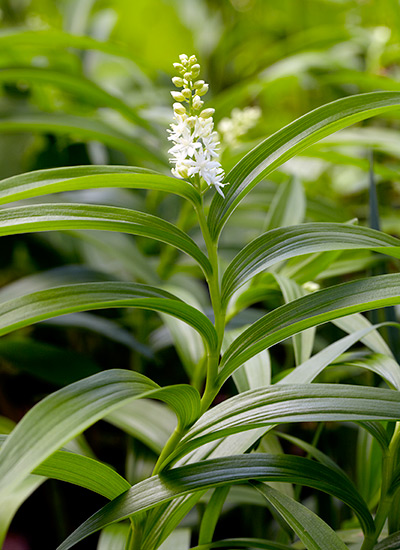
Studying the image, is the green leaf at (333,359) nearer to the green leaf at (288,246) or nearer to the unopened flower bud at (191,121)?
the green leaf at (288,246)

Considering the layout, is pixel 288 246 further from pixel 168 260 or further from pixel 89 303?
pixel 168 260

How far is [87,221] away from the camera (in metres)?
0.30

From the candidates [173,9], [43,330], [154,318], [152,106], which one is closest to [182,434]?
[154,318]

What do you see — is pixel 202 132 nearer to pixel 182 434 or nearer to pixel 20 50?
pixel 182 434

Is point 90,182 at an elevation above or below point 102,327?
below

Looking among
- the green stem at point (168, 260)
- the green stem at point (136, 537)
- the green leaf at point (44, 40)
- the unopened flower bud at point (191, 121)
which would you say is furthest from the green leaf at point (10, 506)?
the green leaf at point (44, 40)

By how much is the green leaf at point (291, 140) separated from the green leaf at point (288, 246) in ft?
0.08

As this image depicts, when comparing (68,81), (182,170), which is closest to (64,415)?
(182,170)

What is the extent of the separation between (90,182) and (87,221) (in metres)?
0.02

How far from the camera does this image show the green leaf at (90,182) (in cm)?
29

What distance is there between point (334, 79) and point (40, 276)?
1.98 feet

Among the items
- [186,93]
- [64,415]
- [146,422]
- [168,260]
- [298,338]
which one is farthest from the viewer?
[168,260]

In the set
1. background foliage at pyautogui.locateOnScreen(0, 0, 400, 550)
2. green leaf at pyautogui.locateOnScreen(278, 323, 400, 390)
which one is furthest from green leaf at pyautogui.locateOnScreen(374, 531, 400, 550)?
green leaf at pyautogui.locateOnScreen(278, 323, 400, 390)

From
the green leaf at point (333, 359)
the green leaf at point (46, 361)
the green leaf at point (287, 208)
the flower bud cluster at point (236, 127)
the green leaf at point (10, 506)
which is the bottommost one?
the green leaf at point (10, 506)
